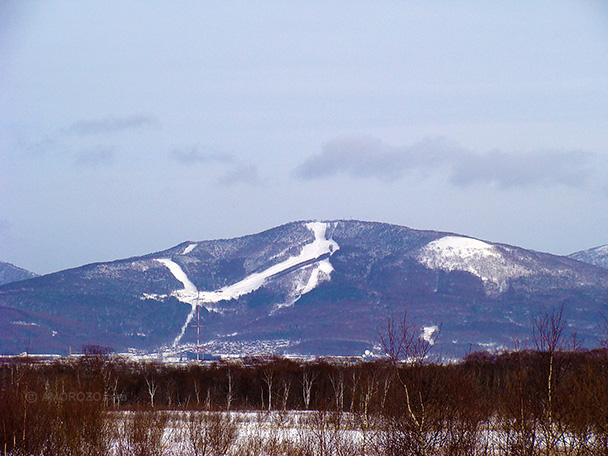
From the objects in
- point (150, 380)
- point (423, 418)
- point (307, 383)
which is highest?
point (423, 418)

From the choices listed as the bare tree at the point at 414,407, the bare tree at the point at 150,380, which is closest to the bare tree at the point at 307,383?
the bare tree at the point at 150,380

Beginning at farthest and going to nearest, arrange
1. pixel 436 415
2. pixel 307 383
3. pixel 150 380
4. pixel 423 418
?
1. pixel 150 380
2. pixel 307 383
3. pixel 436 415
4. pixel 423 418

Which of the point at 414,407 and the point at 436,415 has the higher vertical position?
the point at 414,407

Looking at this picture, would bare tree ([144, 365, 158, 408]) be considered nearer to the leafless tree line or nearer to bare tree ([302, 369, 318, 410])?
bare tree ([302, 369, 318, 410])

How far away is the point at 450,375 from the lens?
3166 centimetres

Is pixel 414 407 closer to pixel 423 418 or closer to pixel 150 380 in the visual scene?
pixel 423 418

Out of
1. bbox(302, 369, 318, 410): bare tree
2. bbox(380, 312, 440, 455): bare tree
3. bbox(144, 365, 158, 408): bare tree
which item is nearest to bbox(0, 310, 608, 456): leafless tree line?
bbox(380, 312, 440, 455): bare tree

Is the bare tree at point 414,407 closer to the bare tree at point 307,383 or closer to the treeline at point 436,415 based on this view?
the treeline at point 436,415

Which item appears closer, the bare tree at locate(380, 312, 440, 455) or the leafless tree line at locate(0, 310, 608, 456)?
the bare tree at locate(380, 312, 440, 455)

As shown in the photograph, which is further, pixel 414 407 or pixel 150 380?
pixel 150 380

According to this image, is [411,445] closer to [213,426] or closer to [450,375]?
[450,375]

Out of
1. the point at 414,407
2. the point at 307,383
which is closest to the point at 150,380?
the point at 307,383

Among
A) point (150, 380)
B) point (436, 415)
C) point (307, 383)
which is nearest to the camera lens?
point (436, 415)

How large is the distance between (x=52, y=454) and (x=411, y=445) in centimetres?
1585
